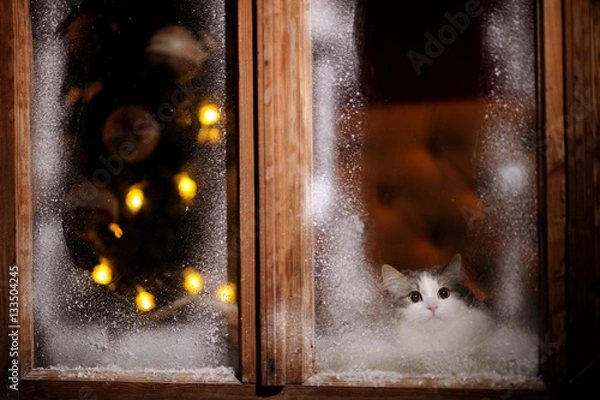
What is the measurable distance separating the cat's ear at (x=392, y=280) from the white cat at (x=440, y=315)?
0.01 meters

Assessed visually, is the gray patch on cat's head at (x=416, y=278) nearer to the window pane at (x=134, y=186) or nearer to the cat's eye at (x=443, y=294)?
the cat's eye at (x=443, y=294)

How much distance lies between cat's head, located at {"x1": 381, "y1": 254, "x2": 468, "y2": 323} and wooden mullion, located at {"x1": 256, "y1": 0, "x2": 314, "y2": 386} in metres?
0.33

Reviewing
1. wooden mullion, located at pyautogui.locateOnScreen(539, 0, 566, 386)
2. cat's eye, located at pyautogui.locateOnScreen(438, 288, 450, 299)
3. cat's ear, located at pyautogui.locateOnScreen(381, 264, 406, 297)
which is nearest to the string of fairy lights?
cat's ear, located at pyautogui.locateOnScreen(381, 264, 406, 297)

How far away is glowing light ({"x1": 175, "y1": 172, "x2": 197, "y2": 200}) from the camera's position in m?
1.83

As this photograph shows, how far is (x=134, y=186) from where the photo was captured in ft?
6.11

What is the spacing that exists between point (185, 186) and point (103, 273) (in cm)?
51

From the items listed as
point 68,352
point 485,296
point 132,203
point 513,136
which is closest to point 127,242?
point 132,203

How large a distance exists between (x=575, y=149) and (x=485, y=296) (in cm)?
63

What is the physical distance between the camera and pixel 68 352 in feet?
6.15

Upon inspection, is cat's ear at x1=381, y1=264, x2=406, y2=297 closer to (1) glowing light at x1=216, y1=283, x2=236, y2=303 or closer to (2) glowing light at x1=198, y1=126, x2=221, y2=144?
(1) glowing light at x1=216, y1=283, x2=236, y2=303

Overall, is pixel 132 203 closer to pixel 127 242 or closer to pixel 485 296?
pixel 127 242

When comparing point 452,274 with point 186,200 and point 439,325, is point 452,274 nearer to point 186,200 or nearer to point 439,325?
point 439,325

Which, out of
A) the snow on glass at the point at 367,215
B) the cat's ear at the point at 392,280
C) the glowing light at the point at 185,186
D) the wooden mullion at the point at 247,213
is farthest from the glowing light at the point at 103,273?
the cat's ear at the point at 392,280

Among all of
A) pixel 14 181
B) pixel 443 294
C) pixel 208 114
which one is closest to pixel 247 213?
pixel 208 114
